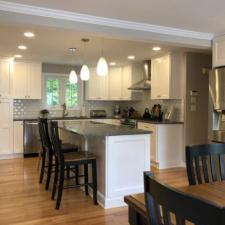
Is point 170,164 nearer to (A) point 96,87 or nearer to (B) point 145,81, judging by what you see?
(B) point 145,81

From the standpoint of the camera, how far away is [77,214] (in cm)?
304

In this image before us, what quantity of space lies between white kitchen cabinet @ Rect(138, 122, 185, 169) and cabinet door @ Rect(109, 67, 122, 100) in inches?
82.1

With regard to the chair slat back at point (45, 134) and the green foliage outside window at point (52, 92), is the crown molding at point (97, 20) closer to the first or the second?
the chair slat back at point (45, 134)

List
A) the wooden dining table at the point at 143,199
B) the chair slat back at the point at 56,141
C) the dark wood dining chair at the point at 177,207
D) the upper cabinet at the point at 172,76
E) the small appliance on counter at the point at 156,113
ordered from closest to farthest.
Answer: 1. the dark wood dining chair at the point at 177,207
2. the wooden dining table at the point at 143,199
3. the chair slat back at the point at 56,141
4. the upper cabinet at the point at 172,76
5. the small appliance on counter at the point at 156,113

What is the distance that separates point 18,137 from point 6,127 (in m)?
0.37

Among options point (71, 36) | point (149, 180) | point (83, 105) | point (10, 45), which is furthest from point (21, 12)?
point (83, 105)

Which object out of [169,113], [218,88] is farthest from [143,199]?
[169,113]

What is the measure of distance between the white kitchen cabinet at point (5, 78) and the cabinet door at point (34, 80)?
546 mm

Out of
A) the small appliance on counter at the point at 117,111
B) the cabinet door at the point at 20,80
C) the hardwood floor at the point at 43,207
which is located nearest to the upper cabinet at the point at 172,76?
the hardwood floor at the point at 43,207

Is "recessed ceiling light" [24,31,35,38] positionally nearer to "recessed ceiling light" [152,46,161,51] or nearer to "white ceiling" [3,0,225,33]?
"white ceiling" [3,0,225,33]

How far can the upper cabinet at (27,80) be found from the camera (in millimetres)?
6379

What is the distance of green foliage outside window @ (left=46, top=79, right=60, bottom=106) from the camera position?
23.4 feet

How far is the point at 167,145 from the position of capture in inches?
205

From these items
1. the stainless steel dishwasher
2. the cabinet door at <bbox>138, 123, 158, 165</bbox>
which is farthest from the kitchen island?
the stainless steel dishwasher
